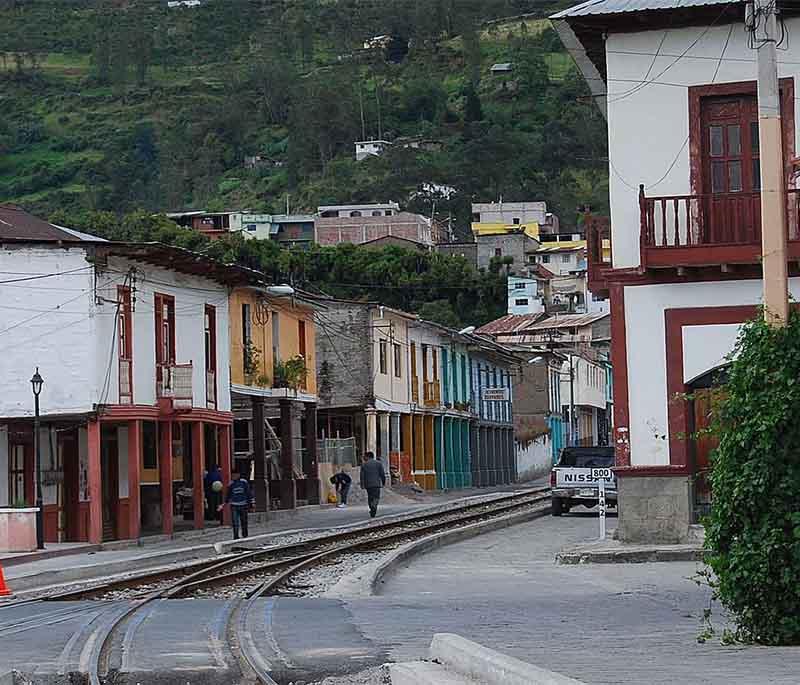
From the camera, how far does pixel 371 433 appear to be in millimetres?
58844

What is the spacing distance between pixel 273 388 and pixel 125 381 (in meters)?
11.4

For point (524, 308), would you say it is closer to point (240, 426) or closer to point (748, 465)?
point (240, 426)

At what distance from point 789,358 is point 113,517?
25.8m

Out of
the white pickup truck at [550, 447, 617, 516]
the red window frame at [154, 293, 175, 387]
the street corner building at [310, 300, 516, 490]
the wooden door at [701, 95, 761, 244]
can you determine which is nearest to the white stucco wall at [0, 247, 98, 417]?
the red window frame at [154, 293, 175, 387]

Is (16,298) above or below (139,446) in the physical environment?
above

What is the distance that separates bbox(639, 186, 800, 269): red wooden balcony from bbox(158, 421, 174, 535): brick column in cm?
1632

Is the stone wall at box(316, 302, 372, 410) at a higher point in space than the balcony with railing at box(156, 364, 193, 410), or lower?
higher

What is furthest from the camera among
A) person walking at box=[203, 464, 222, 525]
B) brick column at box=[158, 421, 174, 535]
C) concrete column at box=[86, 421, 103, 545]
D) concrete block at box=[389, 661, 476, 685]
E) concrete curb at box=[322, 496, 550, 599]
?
person walking at box=[203, 464, 222, 525]

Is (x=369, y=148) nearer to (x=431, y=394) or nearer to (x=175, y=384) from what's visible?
(x=431, y=394)

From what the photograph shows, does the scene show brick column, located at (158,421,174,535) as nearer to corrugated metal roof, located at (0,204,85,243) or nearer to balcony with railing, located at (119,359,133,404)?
balcony with railing, located at (119,359,133,404)

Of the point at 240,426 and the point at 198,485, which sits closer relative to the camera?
the point at 198,485

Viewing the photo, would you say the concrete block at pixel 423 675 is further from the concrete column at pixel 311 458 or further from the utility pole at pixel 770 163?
the concrete column at pixel 311 458

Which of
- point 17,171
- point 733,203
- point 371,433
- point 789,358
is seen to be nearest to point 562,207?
point 17,171

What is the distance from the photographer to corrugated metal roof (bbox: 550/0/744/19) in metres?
22.9
